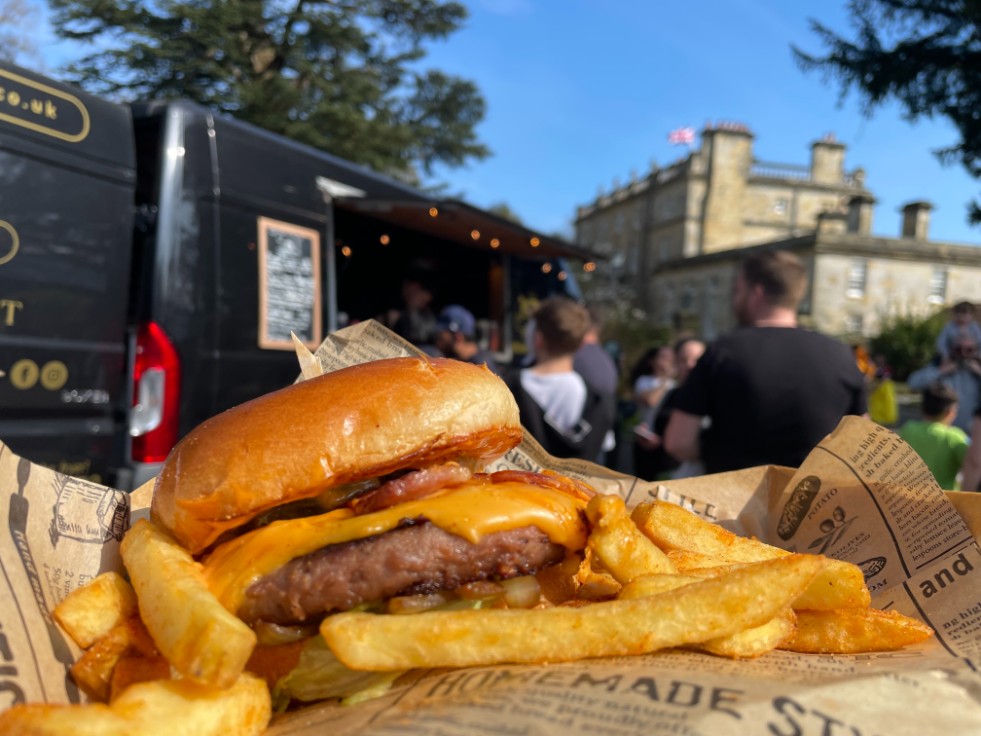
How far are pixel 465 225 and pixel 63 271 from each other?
449 centimetres

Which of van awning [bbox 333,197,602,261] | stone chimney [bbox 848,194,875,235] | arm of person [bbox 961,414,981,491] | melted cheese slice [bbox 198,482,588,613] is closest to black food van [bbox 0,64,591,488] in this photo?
van awning [bbox 333,197,602,261]

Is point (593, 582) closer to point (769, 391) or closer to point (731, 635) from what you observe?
point (731, 635)

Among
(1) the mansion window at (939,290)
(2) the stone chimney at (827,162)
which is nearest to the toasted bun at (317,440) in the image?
(1) the mansion window at (939,290)

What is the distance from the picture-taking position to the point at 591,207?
6875cm

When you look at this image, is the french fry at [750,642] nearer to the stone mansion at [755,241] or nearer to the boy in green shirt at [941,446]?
the boy in green shirt at [941,446]

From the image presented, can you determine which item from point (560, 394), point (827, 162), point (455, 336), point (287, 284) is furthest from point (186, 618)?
point (827, 162)

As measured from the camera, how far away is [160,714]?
1175 millimetres

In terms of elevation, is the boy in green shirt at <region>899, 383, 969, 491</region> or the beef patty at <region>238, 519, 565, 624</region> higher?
the beef patty at <region>238, 519, 565, 624</region>

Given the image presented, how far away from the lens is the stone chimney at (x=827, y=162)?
172 ft

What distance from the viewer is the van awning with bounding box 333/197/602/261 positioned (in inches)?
217

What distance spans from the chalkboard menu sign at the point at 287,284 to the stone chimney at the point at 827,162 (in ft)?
183

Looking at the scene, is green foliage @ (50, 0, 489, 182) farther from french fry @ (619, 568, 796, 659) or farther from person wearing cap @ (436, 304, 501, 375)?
french fry @ (619, 568, 796, 659)

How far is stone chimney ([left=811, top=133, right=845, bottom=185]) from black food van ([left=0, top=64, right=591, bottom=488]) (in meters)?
55.5

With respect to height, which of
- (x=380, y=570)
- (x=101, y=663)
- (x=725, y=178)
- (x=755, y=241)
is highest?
(x=725, y=178)
